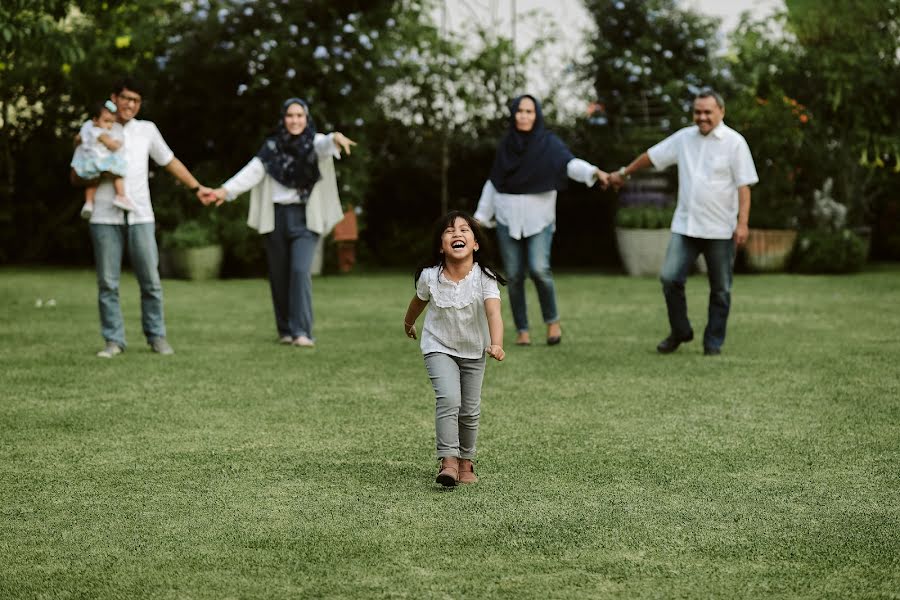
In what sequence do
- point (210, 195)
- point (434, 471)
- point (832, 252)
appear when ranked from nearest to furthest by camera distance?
point (434, 471)
point (210, 195)
point (832, 252)

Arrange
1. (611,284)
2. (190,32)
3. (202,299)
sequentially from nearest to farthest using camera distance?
(202,299) < (611,284) < (190,32)

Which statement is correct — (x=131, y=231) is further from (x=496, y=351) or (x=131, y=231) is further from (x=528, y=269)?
(x=496, y=351)

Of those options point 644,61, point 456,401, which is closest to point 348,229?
point 644,61

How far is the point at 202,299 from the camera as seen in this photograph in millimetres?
12781

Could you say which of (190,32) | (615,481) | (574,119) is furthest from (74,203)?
(615,481)

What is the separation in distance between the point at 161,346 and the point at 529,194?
279cm

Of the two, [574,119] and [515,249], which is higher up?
[574,119]

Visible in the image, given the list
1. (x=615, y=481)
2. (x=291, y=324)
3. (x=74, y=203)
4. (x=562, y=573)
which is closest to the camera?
(x=562, y=573)

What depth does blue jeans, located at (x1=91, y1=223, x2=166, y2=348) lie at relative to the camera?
8750mm

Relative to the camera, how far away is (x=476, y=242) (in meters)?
5.20

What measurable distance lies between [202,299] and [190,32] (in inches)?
178

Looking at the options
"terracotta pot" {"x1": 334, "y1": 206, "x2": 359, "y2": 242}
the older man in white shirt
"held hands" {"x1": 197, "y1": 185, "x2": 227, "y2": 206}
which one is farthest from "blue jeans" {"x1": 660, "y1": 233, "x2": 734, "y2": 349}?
"terracotta pot" {"x1": 334, "y1": 206, "x2": 359, "y2": 242}

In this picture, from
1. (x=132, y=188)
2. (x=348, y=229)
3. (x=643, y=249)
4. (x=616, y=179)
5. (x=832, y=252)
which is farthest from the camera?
(x=348, y=229)

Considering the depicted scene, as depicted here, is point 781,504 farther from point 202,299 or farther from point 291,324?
point 202,299
